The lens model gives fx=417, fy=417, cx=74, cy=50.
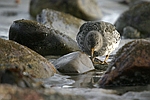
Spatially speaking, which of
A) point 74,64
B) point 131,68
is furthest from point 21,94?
point 74,64

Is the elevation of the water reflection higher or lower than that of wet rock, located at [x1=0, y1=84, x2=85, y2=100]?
lower

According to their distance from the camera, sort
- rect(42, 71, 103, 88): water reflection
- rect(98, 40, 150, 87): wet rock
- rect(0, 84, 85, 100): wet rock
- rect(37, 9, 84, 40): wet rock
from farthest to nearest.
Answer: rect(37, 9, 84, 40): wet rock < rect(42, 71, 103, 88): water reflection < rect(98, 40, 150, 87): wet rock < rect(0, 84, 85, 100): wet rock

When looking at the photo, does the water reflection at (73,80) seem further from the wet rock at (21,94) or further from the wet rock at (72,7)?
the wet rock at (72,7)

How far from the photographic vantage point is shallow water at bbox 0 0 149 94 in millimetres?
4656

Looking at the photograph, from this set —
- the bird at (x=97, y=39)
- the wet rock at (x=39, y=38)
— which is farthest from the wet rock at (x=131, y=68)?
the wet rock at (x=39, y=38)

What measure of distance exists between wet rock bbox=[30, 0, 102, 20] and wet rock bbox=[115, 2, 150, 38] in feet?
6.10

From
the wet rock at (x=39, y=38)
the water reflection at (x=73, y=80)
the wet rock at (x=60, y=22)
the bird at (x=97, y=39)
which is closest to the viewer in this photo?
the water reflection at (x=73, y=80)

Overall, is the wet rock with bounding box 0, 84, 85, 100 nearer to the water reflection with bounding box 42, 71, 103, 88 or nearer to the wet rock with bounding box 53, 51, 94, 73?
the water reflection with bounding box 42, 71, 103, 88

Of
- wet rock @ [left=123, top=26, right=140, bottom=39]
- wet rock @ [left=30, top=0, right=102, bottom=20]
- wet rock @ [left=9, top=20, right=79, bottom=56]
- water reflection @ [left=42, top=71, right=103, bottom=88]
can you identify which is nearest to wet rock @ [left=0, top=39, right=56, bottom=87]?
water reflection @ [left=42, top=71, right=103, bottom=88]

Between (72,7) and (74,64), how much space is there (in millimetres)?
6703

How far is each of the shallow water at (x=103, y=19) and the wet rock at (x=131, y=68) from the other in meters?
0.14

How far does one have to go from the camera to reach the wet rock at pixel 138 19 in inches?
385

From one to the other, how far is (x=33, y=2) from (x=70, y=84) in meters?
7.76

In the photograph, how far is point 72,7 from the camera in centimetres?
1191
